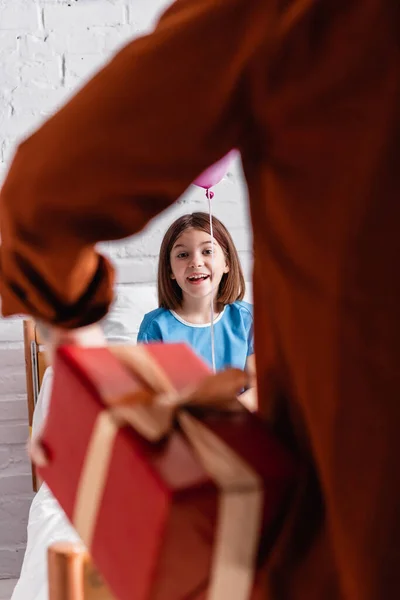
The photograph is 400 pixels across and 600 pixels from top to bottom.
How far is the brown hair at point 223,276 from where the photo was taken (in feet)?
6.44

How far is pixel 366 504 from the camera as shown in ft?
1.01

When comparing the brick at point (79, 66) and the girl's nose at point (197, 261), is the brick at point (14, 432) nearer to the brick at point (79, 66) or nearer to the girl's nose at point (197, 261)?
the girl's nose at point (197, 261)

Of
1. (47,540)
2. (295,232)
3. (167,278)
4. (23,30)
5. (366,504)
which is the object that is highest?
(23,30)

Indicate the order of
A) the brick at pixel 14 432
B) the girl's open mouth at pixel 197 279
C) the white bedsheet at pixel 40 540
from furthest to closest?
the brick at pixel 14 432
the girl's open mouth at pixel 197 279
the white bedsheet at pixel 40 540

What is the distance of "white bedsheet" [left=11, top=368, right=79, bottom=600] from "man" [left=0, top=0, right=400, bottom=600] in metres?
0.61

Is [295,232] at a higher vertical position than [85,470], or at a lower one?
higher

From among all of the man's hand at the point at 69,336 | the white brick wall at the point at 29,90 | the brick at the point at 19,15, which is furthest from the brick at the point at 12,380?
the man's hand at the point at 69,336

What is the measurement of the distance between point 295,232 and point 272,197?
0.02 meters

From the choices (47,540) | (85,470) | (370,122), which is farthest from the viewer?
(47,540)

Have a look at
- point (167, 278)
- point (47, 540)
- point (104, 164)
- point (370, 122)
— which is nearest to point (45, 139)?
point (104, 164)

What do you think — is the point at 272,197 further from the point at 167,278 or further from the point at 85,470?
the point at 167,278

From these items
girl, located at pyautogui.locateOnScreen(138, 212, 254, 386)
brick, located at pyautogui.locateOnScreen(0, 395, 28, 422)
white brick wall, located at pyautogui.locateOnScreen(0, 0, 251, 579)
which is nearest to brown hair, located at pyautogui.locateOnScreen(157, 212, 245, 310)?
girl, located at pyautogui.locateOnScreen(138, 212, 254, 386)

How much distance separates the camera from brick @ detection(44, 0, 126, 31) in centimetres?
208

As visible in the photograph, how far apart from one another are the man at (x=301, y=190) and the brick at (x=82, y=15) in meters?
1.85
